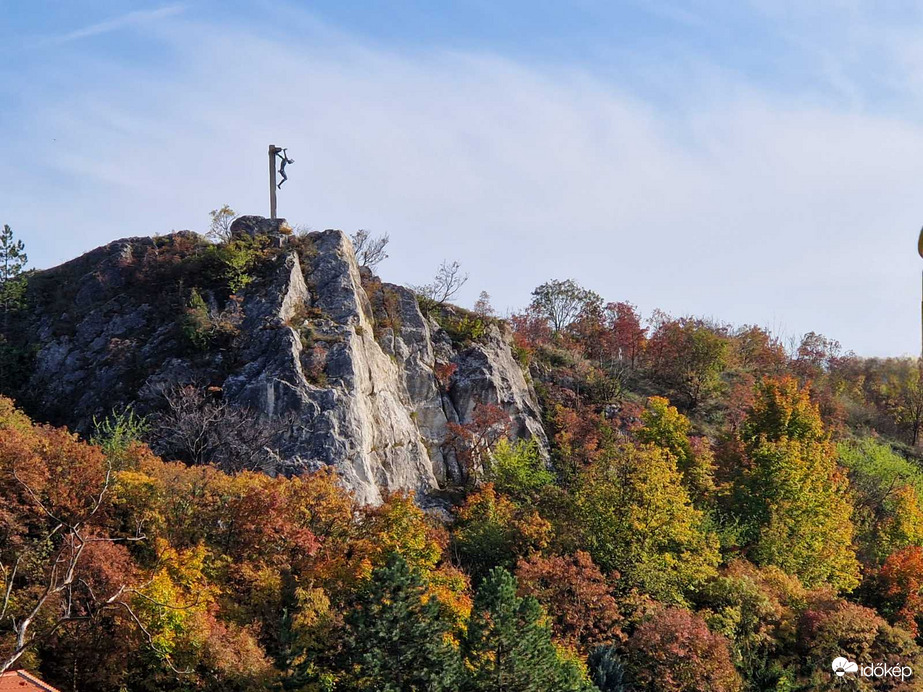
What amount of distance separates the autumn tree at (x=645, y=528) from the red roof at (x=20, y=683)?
59.0 ft

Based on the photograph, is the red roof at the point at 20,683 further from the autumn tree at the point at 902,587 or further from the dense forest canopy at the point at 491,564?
the autumn tree at the point at 902,587

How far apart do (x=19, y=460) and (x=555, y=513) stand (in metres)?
18.2

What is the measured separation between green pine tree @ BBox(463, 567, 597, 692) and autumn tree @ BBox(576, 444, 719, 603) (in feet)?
23.7

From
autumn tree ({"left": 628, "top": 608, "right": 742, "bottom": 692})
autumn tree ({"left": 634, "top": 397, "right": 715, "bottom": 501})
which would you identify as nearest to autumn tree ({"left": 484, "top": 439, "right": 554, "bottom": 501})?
autumn tree ({"left": 634, "top": 397, "right": 715, "bottom": 501})

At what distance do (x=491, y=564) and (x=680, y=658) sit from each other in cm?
705

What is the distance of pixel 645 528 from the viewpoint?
29.9 meters

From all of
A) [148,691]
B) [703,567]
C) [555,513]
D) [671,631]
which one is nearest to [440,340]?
[555,513]

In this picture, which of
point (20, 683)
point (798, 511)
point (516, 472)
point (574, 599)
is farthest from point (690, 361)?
point (20, 683)

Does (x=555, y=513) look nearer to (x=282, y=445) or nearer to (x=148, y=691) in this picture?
(x=282, y=445)

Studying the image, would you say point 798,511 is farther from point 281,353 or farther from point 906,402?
point 906,402

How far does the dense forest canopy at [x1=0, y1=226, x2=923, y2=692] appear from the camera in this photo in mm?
21203

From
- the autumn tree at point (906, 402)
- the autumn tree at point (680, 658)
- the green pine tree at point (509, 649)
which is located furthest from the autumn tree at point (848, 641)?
the autumn tree at point (906, 402)

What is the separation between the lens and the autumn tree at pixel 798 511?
32.5 metres

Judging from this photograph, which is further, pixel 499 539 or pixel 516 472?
pixel 516 472
